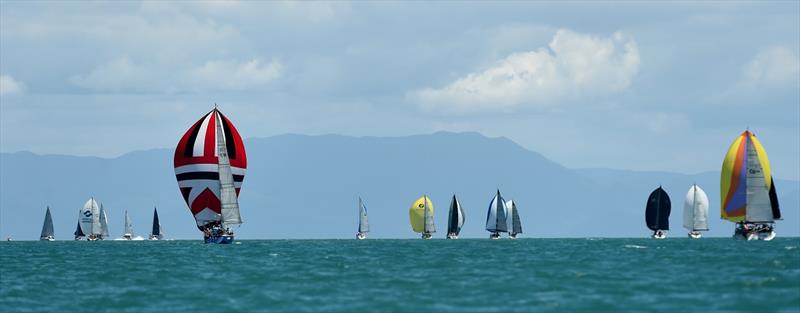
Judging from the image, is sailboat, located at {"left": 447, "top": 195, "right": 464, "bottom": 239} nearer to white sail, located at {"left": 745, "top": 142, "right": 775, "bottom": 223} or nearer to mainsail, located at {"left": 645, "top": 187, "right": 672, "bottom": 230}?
mainsail, located at {"left": 645, "top": 187, "right": 672, "bottom": 230}

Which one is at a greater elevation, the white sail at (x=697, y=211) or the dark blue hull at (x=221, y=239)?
the white sail at (x=697, y=211)

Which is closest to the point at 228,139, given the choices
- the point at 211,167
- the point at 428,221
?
the point at 211,167

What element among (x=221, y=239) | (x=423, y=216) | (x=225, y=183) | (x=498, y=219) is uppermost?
(x=225, y=183)

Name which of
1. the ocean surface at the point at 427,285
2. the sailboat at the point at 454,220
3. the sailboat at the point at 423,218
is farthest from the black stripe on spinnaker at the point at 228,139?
the sailboat at the point at 423,218

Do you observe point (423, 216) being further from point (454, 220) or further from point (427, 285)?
point (427, 285)

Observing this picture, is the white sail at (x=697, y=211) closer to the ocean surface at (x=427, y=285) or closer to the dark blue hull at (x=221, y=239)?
the dark blue hull at (x=221, y=239)

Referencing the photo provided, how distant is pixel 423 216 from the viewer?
7323 inches

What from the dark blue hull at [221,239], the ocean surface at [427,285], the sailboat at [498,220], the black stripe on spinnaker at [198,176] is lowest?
the ocean surface at [427,285]

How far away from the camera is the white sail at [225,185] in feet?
347

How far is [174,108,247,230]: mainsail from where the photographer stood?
106 metres

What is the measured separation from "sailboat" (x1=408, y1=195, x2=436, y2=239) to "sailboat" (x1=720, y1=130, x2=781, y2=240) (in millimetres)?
84563

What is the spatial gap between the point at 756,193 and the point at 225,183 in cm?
3942

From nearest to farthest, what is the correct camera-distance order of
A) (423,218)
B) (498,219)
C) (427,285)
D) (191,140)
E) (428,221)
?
1. (427,285)
2. (191,140)
3. (498,219)
4. (428,221)
5. (423,218)

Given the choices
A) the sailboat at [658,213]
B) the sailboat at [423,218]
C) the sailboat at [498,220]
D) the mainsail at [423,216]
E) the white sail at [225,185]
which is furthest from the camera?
the mainsail at [423,216]
